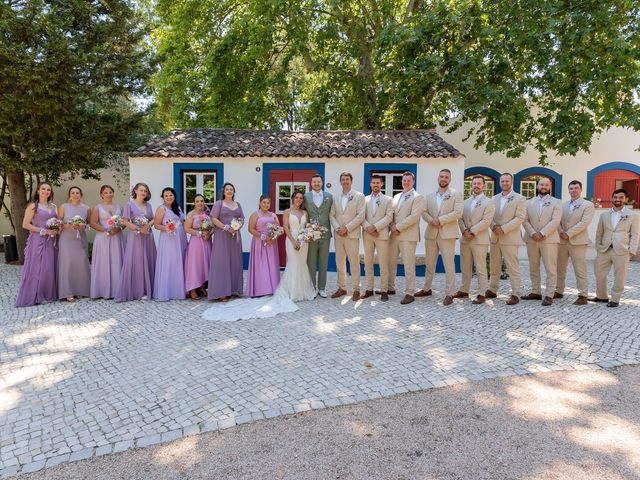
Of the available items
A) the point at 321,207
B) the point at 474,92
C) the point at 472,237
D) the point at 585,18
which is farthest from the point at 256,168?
the point at 585,18

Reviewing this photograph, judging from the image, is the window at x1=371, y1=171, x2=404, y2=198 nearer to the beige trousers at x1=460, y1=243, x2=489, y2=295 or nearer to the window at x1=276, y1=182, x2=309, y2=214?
the window at x1=276, y1=182, x2=309, y2=214

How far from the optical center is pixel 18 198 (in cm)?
1284

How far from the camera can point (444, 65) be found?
1294 centimetres

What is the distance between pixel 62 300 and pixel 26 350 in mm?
2926

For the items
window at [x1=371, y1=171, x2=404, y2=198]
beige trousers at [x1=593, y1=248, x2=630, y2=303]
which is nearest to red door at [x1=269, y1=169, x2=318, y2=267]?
window at [x1=371, y1=171, x2=404, y2=198]

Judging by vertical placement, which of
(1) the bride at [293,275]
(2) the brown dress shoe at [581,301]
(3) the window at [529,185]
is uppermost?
(3) the window at [529,185]

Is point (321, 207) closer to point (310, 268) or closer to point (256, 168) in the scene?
point (310, 268)

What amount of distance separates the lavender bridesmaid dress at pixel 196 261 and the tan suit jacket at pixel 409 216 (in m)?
3.54

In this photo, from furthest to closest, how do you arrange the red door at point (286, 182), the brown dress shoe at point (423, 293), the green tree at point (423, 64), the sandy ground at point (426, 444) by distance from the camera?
the green tree at point (423, 64)
the red door at point (286, 182)
the brown dress shoe at point (423, 293)
the sandy ground at point (426, 444)

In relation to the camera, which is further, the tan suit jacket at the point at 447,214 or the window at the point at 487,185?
the window at the point at 487,185

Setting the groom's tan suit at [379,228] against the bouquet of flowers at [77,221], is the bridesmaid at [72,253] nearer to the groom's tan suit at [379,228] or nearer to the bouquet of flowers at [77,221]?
the bouquet of flowers at [77,221]

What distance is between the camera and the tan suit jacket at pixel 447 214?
24.4 ft

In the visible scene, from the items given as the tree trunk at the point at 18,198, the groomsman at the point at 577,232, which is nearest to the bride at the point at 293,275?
the groomsman at the point at 577,232

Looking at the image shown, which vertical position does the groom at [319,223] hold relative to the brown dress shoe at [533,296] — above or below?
above
